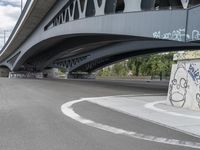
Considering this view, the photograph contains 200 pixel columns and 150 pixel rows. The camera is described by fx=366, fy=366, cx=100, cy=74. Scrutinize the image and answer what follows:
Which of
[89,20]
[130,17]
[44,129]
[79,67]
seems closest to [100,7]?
[89,20]

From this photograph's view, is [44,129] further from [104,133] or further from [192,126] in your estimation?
[192,126]

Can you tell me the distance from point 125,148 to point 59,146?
1270mm

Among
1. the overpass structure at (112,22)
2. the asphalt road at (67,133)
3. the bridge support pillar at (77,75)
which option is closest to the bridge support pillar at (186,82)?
the overpass structure at (112,22)

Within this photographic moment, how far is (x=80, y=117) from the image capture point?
1131 centimetres

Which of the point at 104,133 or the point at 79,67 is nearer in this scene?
the point at 104,133

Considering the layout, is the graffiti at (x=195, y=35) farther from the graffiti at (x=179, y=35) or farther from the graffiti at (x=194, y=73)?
the graffiti at (x=194, y=73)

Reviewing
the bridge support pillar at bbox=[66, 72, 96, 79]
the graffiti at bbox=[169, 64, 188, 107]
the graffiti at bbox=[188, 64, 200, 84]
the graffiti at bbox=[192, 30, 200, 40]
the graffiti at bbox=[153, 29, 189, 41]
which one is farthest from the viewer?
the bridge support pillar at bbox=[66, 72, 96, 79]

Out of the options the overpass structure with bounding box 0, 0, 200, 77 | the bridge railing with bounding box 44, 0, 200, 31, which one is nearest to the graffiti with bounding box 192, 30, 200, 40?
the overpass structure with bounding box 0, 0, 200, 77

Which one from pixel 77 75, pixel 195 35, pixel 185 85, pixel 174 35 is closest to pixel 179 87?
pixel 185 85

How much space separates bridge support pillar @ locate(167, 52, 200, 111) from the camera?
45.0ft

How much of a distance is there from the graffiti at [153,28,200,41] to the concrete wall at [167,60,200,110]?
87.7 inches

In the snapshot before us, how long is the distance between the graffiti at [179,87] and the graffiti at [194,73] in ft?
1.25

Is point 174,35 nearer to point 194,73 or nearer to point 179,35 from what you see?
point 179,35

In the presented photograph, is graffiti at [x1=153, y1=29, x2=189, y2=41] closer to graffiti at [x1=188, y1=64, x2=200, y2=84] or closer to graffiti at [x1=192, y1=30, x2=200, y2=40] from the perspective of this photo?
graffiti at [x1=192, y1=30, x2=200, y2=40]
